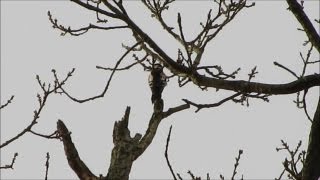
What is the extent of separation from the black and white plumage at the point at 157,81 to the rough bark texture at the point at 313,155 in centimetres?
224

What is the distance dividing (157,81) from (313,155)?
96.2 inches

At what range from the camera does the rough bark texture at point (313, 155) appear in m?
2.74

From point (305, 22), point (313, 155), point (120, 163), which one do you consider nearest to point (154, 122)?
point (120, 163)

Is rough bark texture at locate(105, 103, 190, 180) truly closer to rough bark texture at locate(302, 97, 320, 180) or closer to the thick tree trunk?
the thick tree trunk

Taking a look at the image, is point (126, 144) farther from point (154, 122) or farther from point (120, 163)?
point (154, 122)

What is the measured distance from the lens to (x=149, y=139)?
4.88 m

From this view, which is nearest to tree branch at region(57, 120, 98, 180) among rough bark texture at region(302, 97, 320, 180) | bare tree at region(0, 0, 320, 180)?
bare tree at region(0, 0, 320, 180)

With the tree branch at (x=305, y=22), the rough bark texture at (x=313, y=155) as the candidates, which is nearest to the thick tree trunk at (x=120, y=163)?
the rough bark texture at (x=313, y=155)

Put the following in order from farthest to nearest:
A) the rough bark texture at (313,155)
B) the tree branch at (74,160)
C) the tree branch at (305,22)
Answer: the tree branch at (74,160), the tree branch at (305,22), the rough bark texture at (313,155)

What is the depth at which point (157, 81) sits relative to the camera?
501 cm

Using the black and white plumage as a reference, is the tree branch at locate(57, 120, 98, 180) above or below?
below

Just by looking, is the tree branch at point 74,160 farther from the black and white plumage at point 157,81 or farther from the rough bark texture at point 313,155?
the rough bark texture at point 313,155

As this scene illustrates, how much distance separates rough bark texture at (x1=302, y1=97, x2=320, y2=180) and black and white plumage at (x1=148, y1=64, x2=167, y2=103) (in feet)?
7.36

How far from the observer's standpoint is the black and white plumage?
4996mm
